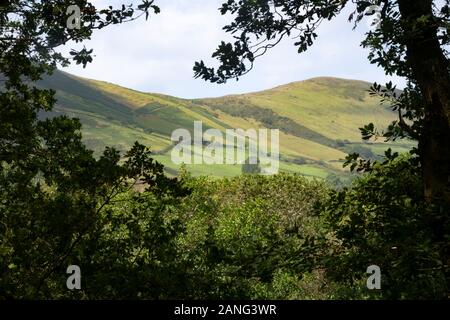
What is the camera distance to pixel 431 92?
7.48 m

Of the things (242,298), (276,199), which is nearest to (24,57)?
(242,298)

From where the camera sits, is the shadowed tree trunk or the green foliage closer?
the green foliage

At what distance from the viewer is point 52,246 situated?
25.5 feet

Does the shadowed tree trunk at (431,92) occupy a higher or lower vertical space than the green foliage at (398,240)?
higher

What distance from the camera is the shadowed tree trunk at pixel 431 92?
23.6 feet

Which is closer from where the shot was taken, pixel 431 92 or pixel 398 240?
pixel 398 240

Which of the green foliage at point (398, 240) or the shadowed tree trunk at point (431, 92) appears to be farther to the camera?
the shadowed tree trunk at point (431, 92)

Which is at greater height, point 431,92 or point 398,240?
point 431,92

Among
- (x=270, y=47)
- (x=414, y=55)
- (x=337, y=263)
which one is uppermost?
(x=270, y=47)

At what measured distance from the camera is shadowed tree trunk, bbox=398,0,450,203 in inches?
283

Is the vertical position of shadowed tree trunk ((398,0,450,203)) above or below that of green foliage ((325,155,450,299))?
above
